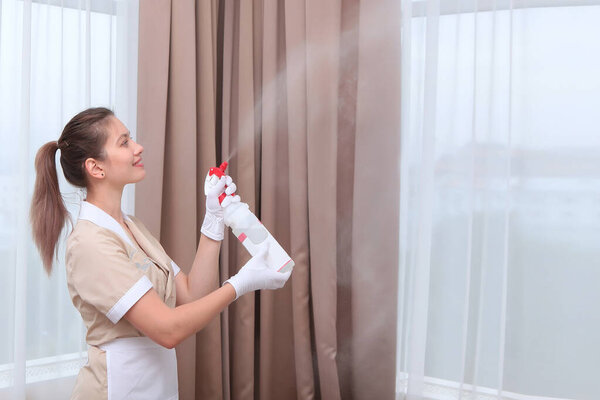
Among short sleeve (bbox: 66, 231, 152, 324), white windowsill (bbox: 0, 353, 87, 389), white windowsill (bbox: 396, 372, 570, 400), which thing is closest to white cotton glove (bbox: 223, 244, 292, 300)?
short sleeve (bbox: 66, 231, 152, 324)

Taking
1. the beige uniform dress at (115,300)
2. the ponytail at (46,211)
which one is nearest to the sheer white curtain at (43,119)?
the ponytail at (46,211)

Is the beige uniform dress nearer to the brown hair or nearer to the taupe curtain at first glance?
the brown hair

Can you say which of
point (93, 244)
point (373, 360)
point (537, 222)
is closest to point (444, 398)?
point (373, 360)

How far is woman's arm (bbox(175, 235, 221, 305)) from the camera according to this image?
168 centimetres

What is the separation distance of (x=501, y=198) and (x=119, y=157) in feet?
3.88

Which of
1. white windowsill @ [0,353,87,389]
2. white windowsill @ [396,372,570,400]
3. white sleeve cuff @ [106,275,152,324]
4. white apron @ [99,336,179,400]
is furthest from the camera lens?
white windowsill @ [0,353,87,389]

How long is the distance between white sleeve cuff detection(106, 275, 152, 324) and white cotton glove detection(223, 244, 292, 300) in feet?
0.74

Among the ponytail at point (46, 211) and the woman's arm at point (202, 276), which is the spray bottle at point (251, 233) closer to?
the woman's arm at point (202, 276)

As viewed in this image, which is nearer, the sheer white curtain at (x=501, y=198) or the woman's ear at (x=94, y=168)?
the woman's ear at (x=94, y=168)

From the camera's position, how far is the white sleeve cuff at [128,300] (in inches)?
52.1

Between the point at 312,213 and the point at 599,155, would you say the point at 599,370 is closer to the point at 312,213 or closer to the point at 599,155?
the point at 599,155

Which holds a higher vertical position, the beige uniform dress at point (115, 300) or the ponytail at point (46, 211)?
the ponytail at point (46, 211)

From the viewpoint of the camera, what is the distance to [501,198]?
1.77 m

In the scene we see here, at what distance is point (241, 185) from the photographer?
221 centimetres
